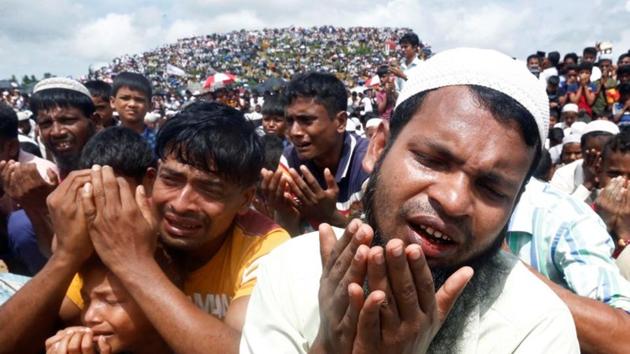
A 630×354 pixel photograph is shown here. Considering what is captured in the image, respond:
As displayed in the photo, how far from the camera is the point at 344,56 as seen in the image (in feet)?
216

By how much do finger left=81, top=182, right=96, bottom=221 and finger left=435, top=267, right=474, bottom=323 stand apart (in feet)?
4.11

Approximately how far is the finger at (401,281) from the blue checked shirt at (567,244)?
1350mm

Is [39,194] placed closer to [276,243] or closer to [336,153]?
[276,243]

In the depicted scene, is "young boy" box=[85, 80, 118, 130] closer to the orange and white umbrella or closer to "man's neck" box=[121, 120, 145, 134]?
"man's neck" box=[121, 120, 145, 134]

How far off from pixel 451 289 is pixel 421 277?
0.11m

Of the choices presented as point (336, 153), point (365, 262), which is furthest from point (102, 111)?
point (365, 262)

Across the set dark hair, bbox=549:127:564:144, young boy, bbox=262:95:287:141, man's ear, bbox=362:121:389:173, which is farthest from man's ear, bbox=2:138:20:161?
dark hair, bbox=549:127:564:144

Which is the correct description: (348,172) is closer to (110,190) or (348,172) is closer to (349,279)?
(110,190)

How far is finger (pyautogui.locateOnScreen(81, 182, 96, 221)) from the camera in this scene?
1.86m

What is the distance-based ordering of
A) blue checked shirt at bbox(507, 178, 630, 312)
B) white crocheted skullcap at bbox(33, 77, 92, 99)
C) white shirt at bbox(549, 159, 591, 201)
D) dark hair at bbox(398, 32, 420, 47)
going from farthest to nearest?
dark hair at bbox(398, 32, 420, 47), white shirt at bbox(549, 159, 591, 201), white crocheted skullcap at bbox(33, 77, 92, 99), blue checked shirt at bbox(507, 178, 630, 312)

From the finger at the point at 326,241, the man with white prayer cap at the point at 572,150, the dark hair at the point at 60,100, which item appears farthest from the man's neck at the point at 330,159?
the man with white prayer cap at the point at 572,150

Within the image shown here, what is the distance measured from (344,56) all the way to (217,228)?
65192 millimetres

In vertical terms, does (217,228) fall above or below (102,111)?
below

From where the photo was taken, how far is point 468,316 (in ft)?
4.57
